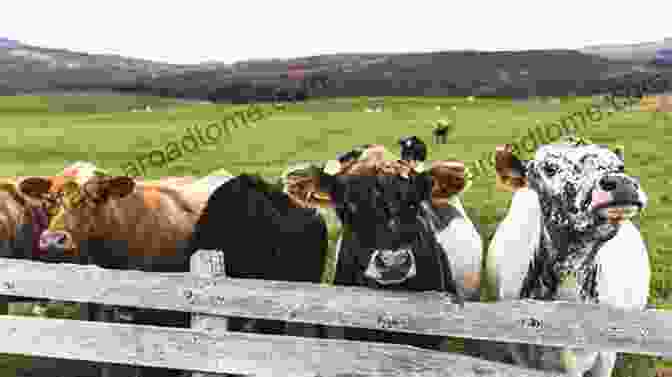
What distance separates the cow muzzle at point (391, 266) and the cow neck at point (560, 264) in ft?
3.54

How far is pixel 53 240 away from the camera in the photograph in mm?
5840

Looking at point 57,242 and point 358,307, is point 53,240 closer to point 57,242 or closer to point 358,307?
point 57,242

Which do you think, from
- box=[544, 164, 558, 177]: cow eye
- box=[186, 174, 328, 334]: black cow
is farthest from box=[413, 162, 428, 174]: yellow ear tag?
box=[186, 174, 328, 334]: black cow

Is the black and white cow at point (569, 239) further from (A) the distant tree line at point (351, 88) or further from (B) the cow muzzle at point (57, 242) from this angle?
(A) the distant tree line at point (351, 88)

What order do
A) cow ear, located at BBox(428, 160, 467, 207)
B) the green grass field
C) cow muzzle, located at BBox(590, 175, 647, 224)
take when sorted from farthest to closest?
the green grass field < cow ear, located at BBox(428, 160, 467, 207) < cow muzzle, located at BBox(590, 175, 647, 224)

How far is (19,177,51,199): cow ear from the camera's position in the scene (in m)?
6.36

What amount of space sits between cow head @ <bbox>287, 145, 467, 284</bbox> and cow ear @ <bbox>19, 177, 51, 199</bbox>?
105 inches

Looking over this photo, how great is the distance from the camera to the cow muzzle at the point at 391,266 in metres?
4.79

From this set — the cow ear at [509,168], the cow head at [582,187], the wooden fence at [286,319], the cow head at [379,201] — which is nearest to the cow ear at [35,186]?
the wooden fence at [286,319]

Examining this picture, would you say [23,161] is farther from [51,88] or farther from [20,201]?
[51,88]

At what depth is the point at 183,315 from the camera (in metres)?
6.77

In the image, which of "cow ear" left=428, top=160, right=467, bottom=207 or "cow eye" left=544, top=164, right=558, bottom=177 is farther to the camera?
"cow ear" left=428, top=160, right=467, bottom=207

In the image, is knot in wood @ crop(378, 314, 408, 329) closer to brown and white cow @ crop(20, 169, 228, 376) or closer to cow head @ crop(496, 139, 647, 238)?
cow head @ crop(496, 139, 647, 238)

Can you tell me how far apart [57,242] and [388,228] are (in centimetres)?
290
